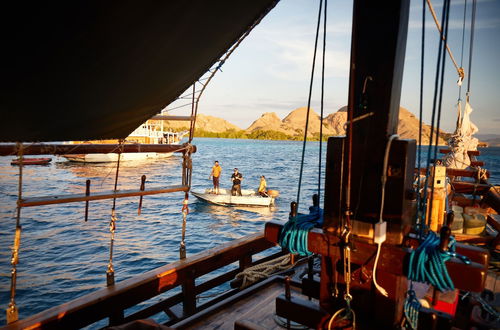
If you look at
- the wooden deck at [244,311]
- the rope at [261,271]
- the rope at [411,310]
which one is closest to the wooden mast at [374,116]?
the rope at [411,310]

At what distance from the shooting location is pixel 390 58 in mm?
1843

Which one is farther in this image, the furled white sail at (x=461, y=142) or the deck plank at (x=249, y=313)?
the furled white sail at (x=461, y=142)

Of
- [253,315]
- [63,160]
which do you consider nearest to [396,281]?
[253,315]

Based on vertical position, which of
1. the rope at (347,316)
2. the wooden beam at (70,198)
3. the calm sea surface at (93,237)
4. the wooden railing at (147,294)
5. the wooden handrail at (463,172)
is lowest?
the calm sea surface at (93,237)

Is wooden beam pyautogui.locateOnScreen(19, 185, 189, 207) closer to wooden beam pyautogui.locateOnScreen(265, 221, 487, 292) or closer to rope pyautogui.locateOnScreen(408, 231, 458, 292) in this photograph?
wooden beam pyautogui.locateOnScreen(265, 221, 487, 292)

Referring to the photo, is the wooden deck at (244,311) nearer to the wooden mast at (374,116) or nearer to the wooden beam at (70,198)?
the wooden beam at (70,198)

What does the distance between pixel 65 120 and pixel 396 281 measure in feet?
11.2

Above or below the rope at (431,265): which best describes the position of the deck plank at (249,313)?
below

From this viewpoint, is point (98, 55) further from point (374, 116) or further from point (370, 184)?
point (370, 184)

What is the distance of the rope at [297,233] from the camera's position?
2203 mm

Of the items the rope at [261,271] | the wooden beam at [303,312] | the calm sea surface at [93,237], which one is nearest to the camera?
the wooden beam at [303,312]

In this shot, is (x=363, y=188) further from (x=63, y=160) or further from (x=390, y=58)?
(x=63, y=160)

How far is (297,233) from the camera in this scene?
223cm

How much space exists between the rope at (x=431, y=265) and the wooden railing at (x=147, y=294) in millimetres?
4060
